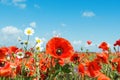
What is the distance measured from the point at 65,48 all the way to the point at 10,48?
173cm

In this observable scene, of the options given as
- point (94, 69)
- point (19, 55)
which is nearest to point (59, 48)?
point (94, 69)

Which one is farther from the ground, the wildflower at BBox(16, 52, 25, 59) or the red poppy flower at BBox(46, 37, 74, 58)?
the wildflower at BBox(16, 52, 25, 59)

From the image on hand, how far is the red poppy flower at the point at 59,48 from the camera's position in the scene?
3.12m

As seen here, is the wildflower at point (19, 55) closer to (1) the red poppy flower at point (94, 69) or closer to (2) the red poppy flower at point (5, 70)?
(1) the red poppy flower at point (94, 69)

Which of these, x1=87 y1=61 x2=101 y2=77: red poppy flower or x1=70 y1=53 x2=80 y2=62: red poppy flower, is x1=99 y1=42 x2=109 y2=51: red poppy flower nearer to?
x1=70 y1=53 x2=80 y2=62: red poppy flower

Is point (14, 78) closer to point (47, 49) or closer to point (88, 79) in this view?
point (47, 49)

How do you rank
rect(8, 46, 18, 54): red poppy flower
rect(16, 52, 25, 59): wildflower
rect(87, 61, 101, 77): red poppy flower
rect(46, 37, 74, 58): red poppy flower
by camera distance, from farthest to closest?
rect(8, 46, 18, 54): red poppy flower
rect(16, 52, 25, 59): wildflower
rect(87, 61, 101, 77): red poppy flower
rect(46, 37, 74, 58): red poppy flower

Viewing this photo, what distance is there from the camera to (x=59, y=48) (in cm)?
325

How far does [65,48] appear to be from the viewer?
10.6ft

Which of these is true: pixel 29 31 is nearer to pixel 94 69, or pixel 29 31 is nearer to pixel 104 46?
pixel 104 46

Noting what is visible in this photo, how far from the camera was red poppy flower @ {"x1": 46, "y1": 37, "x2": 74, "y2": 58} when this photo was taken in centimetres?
312

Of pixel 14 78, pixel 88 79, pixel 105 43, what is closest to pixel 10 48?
pixel 14 78

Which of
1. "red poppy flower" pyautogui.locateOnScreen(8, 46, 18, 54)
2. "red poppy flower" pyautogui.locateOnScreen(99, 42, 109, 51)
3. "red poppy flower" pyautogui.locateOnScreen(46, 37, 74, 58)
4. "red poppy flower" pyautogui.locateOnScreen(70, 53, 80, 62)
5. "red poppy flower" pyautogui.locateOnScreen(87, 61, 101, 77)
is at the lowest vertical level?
"red poppy flower" pyautogui.locateOnScreen(87, 61, 101, 77)

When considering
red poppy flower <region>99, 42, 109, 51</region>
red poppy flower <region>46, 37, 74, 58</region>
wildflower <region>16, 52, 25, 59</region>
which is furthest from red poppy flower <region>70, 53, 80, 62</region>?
red poppy flower <region>46, 37, 74, 58</region>
